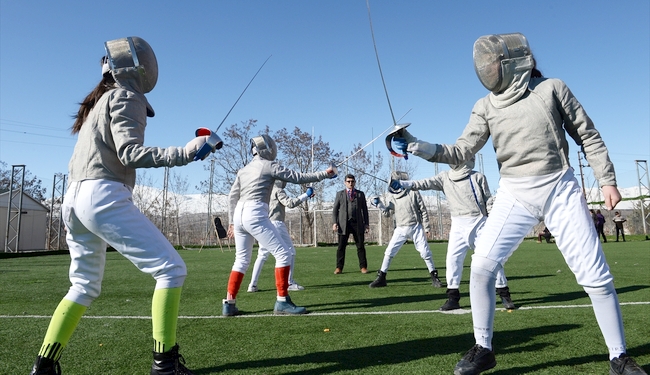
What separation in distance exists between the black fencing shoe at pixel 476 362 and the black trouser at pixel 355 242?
8.26 metres

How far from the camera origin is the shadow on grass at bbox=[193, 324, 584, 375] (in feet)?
11.3

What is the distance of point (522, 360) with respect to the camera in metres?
3.51

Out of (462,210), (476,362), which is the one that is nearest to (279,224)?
(462,210)

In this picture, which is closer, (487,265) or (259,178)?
(487,265)

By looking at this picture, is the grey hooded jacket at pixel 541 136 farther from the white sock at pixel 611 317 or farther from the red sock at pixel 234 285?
the red sock at pixel 234 285

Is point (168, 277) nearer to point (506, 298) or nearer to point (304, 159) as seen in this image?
point (506, 298)

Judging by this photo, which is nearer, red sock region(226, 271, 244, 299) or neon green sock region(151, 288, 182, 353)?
neon green sock region(151, 288, 182, 353)

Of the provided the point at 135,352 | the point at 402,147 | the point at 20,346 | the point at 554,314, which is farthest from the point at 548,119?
the point at 20,346

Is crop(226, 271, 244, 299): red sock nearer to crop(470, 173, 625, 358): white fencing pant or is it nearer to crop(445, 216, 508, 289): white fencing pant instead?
crop(445, 216, 508, 289): white fencing pant

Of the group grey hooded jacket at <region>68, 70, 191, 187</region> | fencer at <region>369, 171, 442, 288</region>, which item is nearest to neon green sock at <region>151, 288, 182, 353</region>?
grey hooded jacket at <region>68, 70, 191, 187</region>

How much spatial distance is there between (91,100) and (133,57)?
43 cm

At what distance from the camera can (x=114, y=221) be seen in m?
3.03

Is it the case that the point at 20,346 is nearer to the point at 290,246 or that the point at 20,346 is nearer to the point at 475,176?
the point at 290,246

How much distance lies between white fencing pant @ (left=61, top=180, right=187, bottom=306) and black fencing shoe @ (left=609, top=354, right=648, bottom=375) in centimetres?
279
